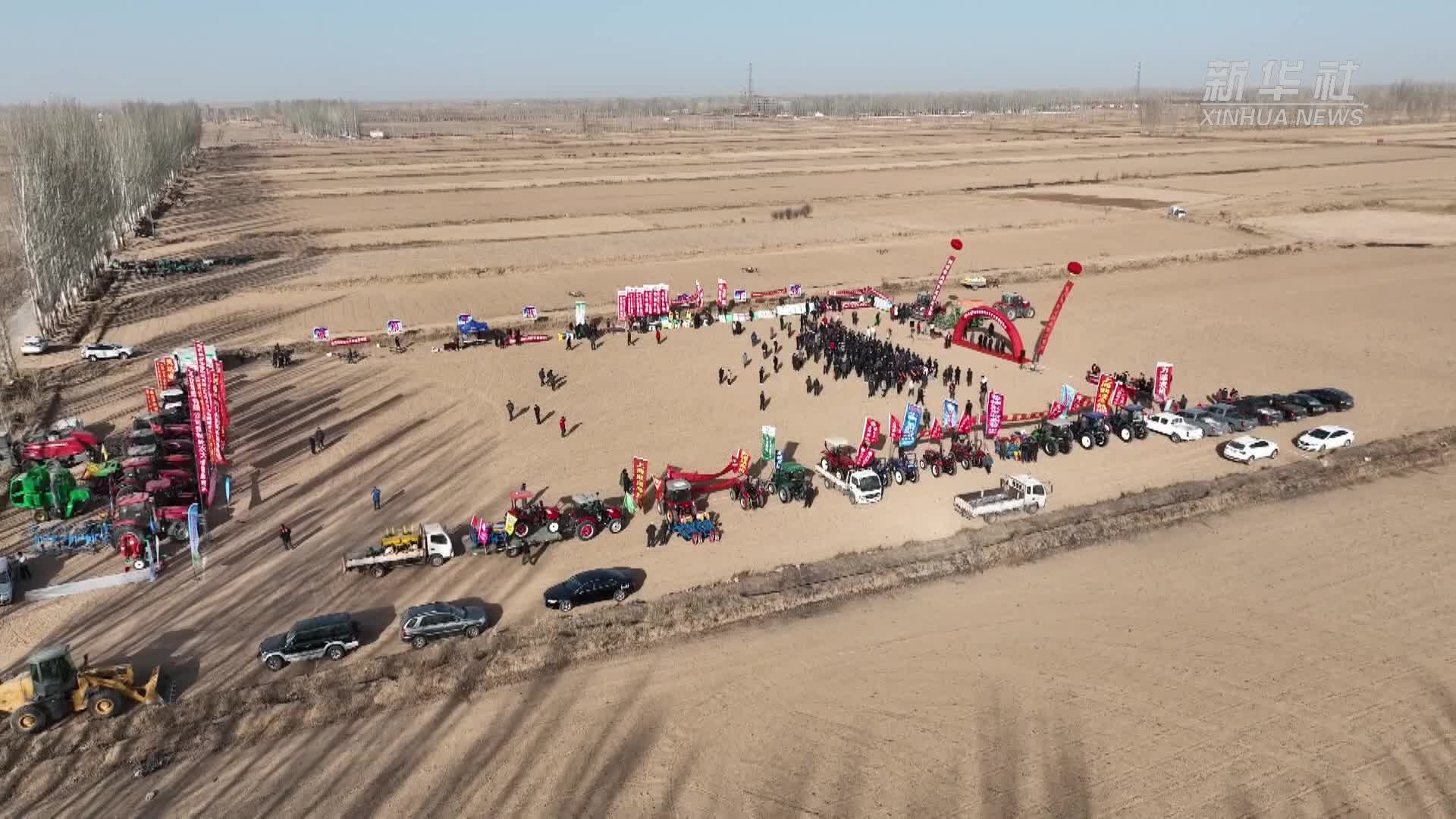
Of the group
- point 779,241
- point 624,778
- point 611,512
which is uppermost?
point 779,241

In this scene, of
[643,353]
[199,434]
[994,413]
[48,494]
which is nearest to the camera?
[48,494]

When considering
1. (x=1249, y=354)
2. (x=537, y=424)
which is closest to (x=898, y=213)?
(x=1249, y=354)

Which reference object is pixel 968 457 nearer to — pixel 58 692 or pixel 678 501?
pixel 678 501

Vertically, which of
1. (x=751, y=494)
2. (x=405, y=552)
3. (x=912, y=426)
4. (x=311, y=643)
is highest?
(x=912, y=426)

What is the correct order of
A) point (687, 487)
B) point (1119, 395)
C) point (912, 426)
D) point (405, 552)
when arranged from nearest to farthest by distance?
1. point (405, 552)
2. point (687, 487)
3. point (912, 426)
4. point (1119, 395)

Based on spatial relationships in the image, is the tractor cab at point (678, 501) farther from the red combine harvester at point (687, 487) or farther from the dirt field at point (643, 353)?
the dirt field at point (643, 353)

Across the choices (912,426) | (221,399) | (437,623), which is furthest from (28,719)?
(912,426)

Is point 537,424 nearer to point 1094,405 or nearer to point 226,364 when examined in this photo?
point 226,364

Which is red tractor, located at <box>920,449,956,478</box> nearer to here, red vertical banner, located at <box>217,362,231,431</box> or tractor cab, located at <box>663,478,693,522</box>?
tractor cab, located at <box>663,478,693,522</box>
